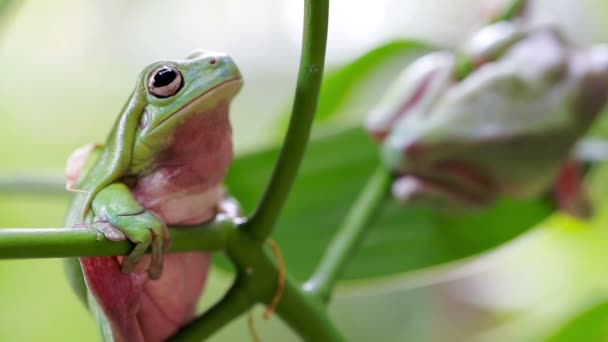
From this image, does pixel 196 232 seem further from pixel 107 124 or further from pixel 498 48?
pixel 107 124

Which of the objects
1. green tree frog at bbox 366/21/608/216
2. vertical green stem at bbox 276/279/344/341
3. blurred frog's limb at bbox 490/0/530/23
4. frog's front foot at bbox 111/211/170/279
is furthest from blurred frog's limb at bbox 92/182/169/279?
blurred frog's limb at bbox 490/0/530/23

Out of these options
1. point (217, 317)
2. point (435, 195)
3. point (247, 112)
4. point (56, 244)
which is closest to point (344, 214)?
point (435, 195)

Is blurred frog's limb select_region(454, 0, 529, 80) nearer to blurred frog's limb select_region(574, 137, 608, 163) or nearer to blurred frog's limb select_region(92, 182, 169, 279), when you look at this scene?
blurred frog's limb select_region(574, 137, 608, 163)

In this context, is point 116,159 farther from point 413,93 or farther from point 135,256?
point 413,93

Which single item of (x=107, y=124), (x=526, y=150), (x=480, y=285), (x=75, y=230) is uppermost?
(x=75, y=230)

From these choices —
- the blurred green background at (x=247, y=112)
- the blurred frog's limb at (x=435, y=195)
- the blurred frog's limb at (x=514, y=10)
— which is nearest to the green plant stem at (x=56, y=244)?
the blurred frog's limb at (x=435, y=195)

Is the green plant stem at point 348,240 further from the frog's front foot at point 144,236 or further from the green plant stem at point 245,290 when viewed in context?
the frog's front foot at point 144,236

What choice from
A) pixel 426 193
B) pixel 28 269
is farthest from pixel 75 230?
pixel 28 269
